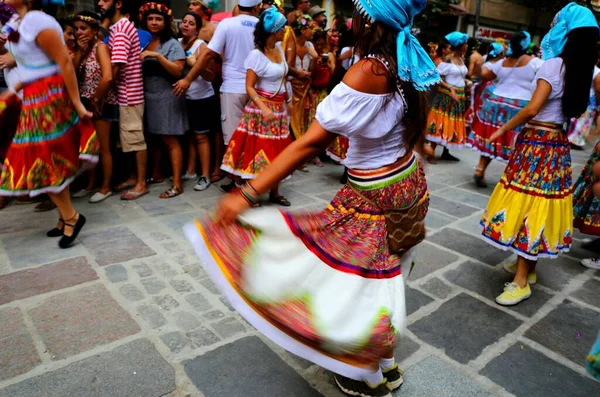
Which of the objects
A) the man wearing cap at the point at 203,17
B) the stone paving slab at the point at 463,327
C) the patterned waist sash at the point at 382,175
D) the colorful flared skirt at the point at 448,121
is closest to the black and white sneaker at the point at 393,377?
the stone paving slab at the point at 463,327

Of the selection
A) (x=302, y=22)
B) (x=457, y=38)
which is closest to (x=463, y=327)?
(x=302, y=22)

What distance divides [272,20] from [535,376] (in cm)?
335

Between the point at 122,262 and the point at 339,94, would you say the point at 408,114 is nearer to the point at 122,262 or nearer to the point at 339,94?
the point at 339,94

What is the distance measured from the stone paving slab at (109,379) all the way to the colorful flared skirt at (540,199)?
233 centimetres

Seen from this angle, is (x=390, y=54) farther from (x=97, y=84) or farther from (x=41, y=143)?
(x=97, y=84)

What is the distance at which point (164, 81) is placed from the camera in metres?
4.66

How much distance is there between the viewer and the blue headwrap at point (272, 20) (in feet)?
13.2

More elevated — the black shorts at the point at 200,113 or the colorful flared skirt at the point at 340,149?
the black shorts at the point at 200,113

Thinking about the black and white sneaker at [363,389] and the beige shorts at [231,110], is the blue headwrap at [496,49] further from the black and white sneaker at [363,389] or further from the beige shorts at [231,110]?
the black and white sneaker at [363,389]

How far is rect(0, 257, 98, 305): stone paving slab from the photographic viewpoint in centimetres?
288

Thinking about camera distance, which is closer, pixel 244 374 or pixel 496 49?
pixel 244 374

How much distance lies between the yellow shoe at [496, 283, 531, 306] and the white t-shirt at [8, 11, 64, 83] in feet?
11.5

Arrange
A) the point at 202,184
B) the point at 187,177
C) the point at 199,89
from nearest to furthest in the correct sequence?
the point at 199,89 → the point at 202,184 → the point at 187,177

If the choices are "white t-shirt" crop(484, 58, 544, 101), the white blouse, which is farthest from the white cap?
the white blouse
